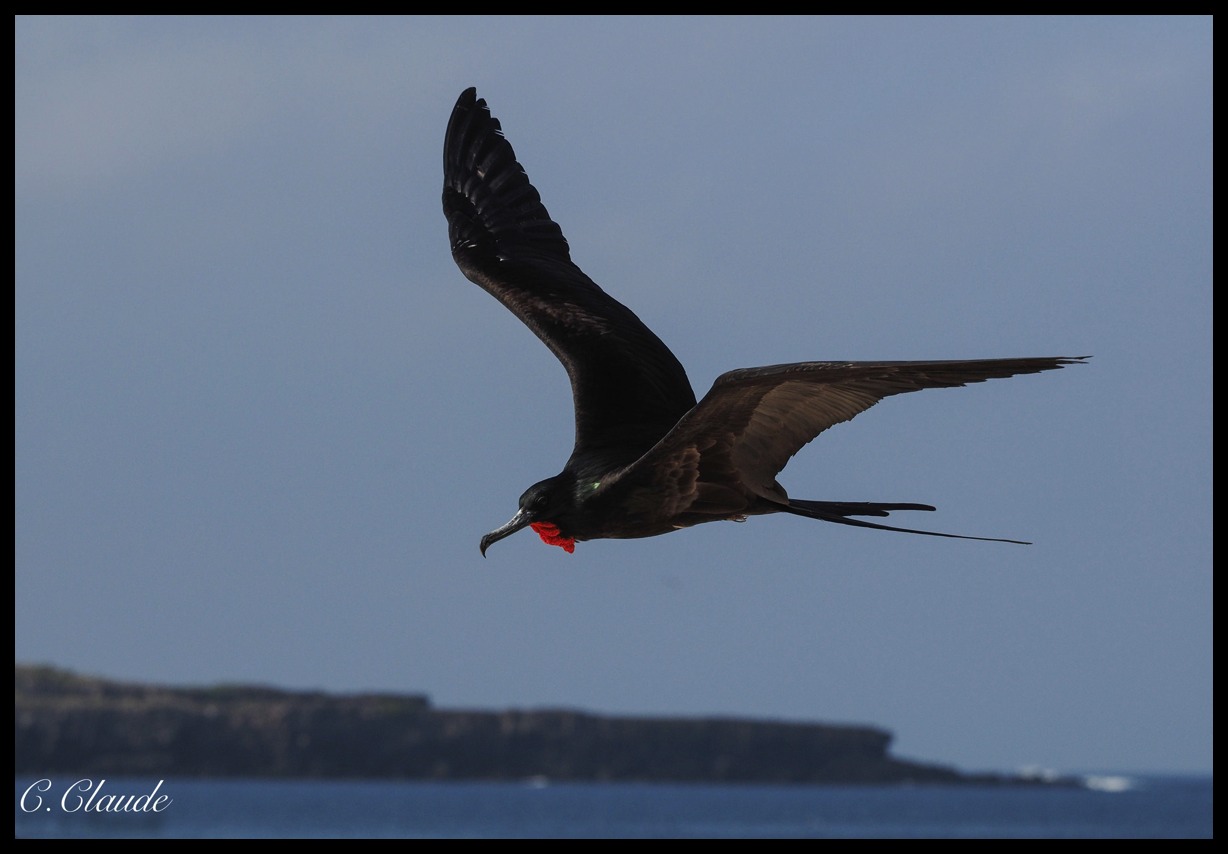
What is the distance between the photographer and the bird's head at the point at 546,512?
8.71 m

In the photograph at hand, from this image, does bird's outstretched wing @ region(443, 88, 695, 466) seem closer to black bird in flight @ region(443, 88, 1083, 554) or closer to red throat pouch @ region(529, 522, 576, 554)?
black bird in flight @ region(443, 88, 1083, 554)

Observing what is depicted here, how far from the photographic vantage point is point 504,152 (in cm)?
1277

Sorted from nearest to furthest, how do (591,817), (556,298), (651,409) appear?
1. (651,409)
2. (556,298)
3. (591,817)

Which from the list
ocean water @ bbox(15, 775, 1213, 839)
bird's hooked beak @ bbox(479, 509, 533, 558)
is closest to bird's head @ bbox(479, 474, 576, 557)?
bird's hooked beak @ bbox(479, 509, 533, 558)

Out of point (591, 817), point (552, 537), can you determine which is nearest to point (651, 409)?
point (552, 537)

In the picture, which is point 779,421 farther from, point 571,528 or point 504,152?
point 504,152

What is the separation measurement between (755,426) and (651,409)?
1782 mm

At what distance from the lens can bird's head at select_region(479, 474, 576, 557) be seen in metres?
8.71

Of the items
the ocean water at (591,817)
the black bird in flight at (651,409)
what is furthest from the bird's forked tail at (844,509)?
the ocean water at (591,817)

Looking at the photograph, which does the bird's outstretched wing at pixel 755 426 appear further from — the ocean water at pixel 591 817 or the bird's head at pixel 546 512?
the ocean water at pixel 591 817

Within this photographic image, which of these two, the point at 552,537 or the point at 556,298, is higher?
the point at 556,298

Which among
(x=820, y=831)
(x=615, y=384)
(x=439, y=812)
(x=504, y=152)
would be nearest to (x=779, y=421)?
(x=615, y=384)

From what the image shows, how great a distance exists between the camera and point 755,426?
8.38 meters

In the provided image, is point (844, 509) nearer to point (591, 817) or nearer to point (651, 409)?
point (651, 409)
